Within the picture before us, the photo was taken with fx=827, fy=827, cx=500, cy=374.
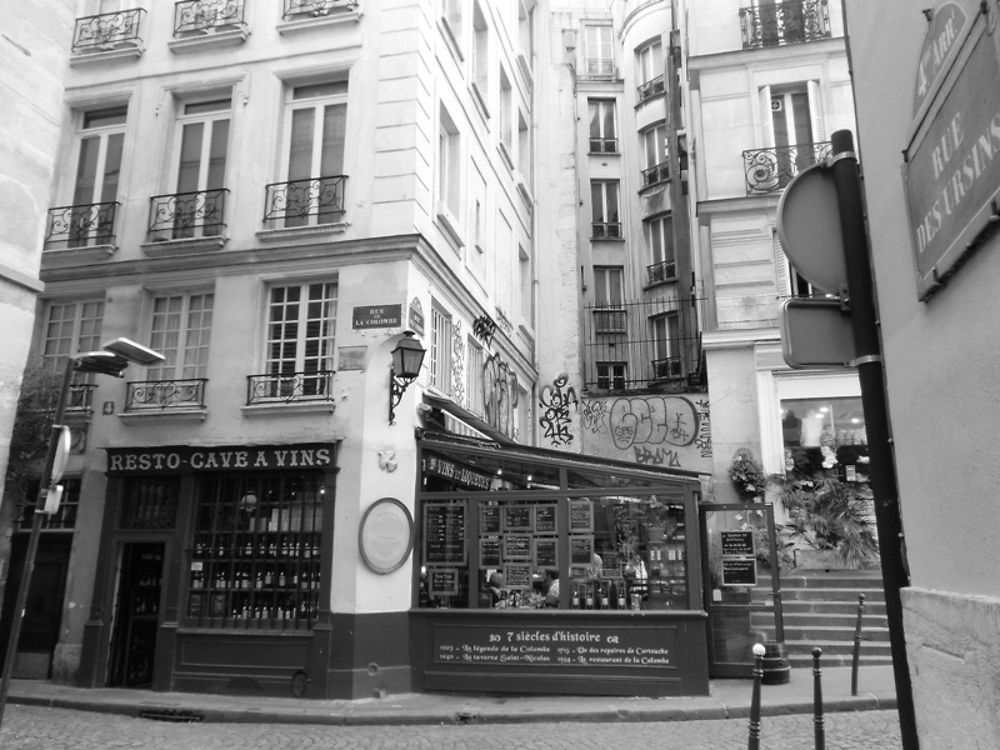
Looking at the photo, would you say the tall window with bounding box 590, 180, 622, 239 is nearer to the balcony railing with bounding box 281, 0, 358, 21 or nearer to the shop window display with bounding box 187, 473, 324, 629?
the balcony railing with bounding box 281, 0, 358, 21

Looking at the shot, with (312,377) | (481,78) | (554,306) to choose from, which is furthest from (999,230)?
(554,306)

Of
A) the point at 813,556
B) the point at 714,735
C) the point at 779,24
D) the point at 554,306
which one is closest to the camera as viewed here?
the point at 714,735

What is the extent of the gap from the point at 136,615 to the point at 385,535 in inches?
167

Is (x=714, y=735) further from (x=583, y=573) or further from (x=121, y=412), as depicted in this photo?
(x=121, y=412)

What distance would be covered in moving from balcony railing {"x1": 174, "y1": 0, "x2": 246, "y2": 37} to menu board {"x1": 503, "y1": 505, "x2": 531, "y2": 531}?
8.84 metres

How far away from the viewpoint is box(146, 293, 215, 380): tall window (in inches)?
502

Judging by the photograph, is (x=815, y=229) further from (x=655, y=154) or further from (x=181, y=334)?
(x=655, y=154)

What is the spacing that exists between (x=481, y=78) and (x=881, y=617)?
12.8 metres

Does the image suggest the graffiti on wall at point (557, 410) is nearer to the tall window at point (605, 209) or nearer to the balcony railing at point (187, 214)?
the tall window at point (605, 209)

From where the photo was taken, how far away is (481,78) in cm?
1758

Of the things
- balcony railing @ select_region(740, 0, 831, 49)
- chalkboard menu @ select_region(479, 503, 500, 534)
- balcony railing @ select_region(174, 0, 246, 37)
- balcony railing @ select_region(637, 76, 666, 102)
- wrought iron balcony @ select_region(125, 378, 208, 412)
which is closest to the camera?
chalkboard menu @ select_region(479, 503, 500, 534)

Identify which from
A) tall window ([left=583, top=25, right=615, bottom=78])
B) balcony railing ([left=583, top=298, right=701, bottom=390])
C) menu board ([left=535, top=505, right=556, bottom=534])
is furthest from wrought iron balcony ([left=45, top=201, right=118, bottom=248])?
tall window ([left=583, top=25, right=615, bottom=78])

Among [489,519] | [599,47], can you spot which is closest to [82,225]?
[489,519]

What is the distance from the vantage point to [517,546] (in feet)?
38.3
